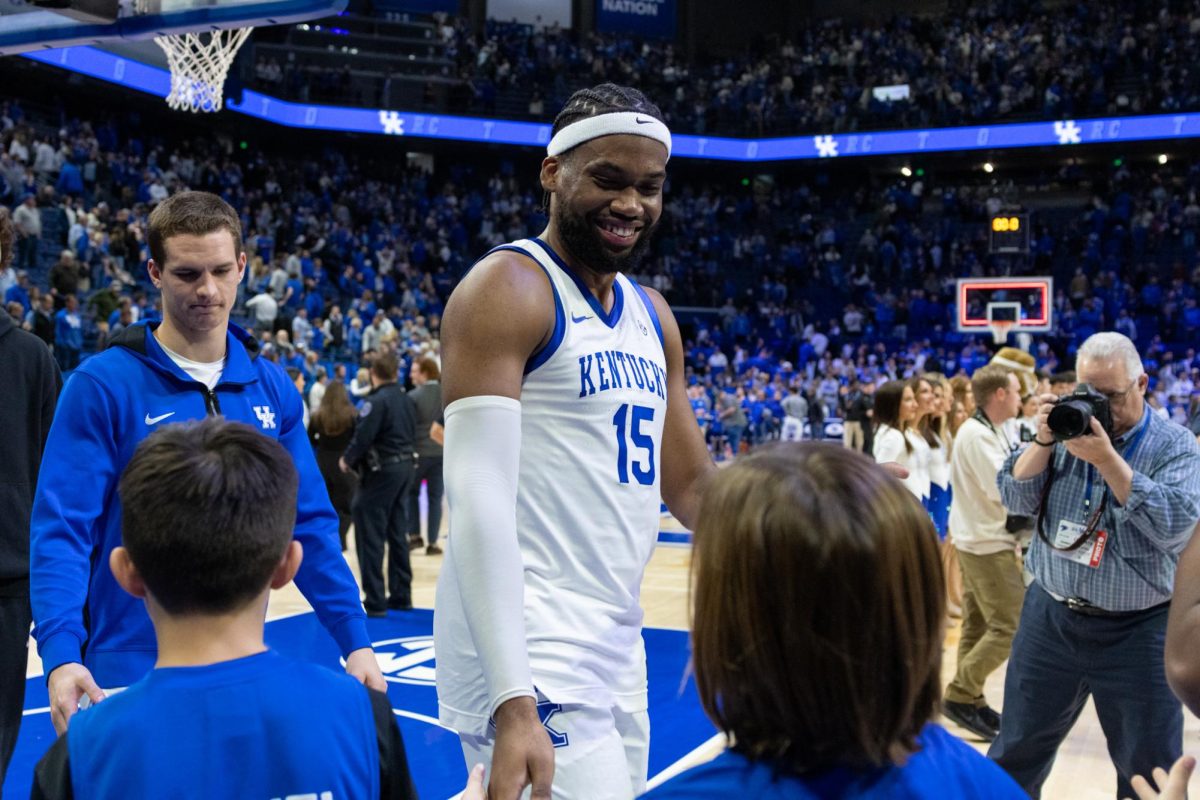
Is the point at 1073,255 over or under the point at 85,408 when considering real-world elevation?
over

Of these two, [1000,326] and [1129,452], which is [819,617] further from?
[1000,326]

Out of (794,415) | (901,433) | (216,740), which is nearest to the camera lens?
(216,740)

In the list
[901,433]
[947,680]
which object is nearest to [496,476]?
[947,680]

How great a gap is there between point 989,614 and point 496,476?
4668 mm

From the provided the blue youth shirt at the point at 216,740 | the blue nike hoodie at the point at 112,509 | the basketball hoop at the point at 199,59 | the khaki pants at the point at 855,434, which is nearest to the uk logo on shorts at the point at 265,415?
the blue nike hoodie at the point at 112,509

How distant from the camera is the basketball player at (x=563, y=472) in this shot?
2090 mm

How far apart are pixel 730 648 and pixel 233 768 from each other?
0.67m

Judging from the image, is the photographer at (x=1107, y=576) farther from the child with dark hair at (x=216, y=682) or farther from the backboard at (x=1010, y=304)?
the backboard at (x=1010, y=304)

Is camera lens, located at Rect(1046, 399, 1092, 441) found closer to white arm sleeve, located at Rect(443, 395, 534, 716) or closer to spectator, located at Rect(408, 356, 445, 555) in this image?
white arm sleeve, located at Rect(443, 395, 534, 716)

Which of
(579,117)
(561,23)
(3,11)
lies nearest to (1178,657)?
(579,117)

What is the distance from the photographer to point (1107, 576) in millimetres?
3953

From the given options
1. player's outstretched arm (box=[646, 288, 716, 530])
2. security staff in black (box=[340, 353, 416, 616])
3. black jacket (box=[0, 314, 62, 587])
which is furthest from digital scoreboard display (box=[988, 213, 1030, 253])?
black jacket (box=[0, 314, 62, 587])

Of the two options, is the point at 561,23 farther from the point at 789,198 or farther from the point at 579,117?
the point at 579,117

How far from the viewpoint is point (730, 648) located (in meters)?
1.30
